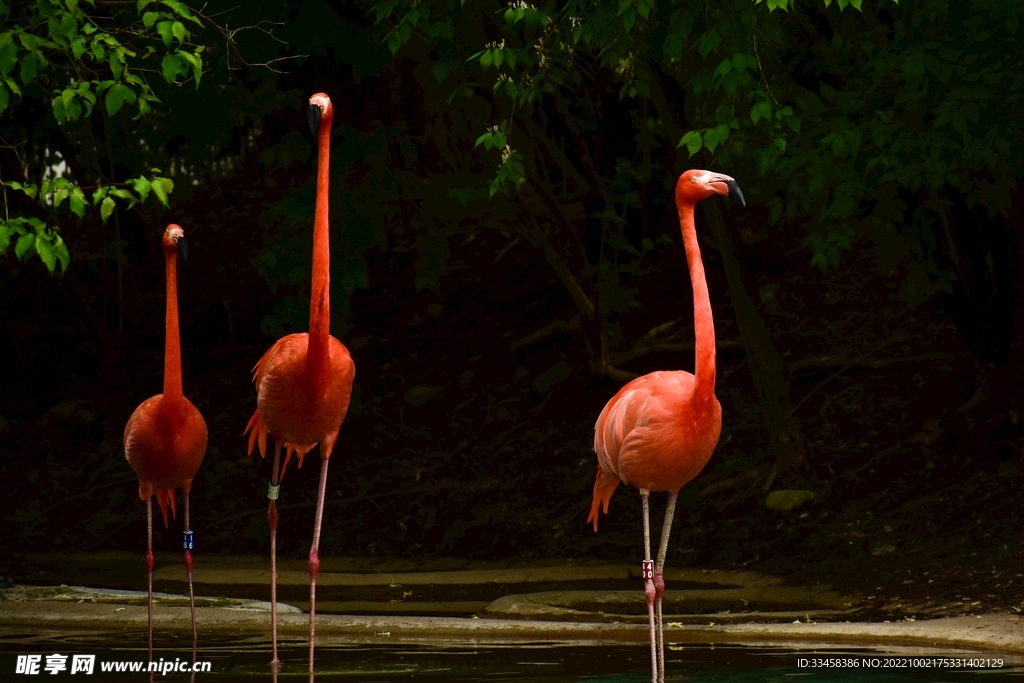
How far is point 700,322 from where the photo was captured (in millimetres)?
6277

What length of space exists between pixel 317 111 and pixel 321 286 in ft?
2.63

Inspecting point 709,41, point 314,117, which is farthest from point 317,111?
point 709,41

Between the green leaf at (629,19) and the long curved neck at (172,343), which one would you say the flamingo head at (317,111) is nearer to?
the long curved neck at (172,343)

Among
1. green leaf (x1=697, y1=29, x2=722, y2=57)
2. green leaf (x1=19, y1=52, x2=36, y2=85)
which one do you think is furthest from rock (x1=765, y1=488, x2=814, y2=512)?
green leaf (x1=19, y1=52, x2=36, y2=85)

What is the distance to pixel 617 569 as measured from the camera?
1055cm

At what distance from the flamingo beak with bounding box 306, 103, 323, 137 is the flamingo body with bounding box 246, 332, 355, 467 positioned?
1.21 meters

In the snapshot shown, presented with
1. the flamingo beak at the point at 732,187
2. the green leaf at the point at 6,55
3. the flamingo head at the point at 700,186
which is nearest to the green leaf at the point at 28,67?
the green leaf at the point at 6,55

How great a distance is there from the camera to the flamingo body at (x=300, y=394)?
7.07 metres

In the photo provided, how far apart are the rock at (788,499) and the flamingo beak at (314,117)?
19.8 ft

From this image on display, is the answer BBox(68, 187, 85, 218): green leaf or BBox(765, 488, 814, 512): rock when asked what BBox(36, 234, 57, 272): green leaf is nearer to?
BBox(68, 187, 85, 218): green leaf

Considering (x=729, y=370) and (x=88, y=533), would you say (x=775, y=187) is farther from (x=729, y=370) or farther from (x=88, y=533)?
(x=88, y=533)

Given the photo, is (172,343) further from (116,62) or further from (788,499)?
(788,499)

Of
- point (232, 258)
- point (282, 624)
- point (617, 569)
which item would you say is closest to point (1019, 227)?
point (617, 569)

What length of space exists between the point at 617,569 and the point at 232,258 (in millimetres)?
8184
